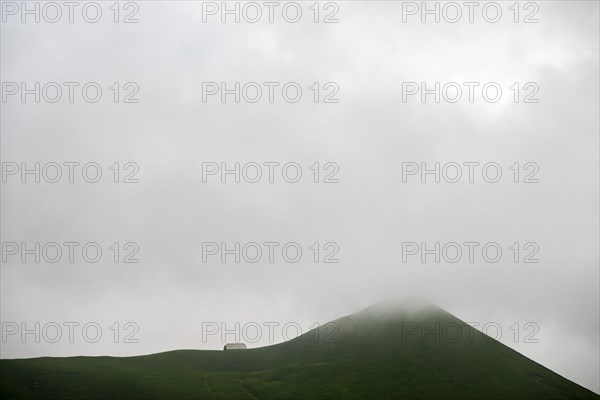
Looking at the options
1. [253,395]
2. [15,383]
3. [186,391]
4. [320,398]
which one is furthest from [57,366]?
[320,398]

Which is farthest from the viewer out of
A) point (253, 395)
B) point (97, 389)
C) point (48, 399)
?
point (253, 395)

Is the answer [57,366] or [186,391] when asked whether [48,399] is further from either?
[186,391]

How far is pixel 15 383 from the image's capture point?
17175cm

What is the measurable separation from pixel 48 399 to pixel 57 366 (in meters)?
A: 31.2

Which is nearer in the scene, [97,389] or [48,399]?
[48,399]

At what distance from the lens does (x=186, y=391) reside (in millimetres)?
186250

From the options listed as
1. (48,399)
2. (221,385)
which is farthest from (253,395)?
(48,399)

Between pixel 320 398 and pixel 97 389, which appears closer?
pixel 97 389

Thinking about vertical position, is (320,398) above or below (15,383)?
below

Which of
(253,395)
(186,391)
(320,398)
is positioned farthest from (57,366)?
(320,398)

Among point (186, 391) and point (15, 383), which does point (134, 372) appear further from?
point (15, 383)

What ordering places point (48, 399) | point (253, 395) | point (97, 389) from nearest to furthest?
point (48, 399)
point (97, 389)
point (253, 395)

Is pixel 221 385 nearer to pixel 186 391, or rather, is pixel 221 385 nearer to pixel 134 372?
pixel 186 391

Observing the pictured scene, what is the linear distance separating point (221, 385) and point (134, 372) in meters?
33.9
